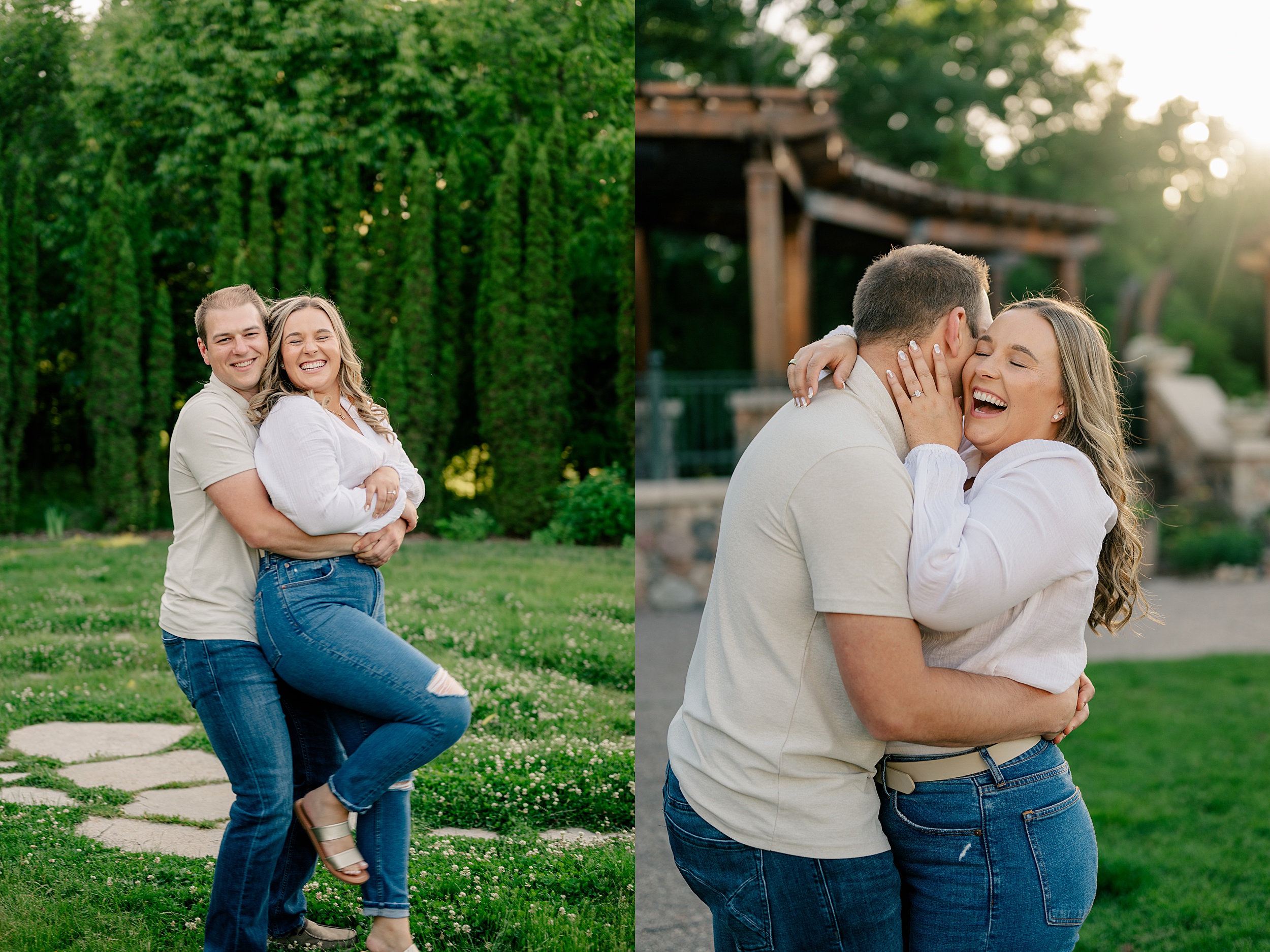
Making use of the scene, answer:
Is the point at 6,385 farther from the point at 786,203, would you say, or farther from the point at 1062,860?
the point at 786,203

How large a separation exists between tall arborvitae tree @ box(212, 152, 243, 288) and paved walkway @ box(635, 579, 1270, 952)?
7.21ft

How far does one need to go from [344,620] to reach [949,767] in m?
1.32

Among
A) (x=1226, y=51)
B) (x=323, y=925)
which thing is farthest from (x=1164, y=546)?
(x=323, y=925)

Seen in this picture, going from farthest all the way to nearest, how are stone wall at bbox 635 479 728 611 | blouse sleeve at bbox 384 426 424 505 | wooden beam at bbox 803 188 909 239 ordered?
1. wooden beam at bbox 803 188 909 239
2. stone wall at bbox 635 479 728 611
3. blouse sleeve at bbox 384 426 424 505

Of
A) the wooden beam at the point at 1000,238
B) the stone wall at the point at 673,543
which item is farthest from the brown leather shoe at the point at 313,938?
the wooden beam at the point at 1000,238

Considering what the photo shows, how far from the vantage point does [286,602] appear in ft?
7.17

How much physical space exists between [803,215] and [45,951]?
384 inches

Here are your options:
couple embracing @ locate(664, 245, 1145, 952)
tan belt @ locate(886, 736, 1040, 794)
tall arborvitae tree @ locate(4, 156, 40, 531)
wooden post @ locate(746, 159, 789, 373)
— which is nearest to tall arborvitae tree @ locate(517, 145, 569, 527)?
tall arborvitae tree @ locate(4, 156, 40, 531)

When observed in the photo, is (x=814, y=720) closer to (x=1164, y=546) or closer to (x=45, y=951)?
(x=45, y=951)

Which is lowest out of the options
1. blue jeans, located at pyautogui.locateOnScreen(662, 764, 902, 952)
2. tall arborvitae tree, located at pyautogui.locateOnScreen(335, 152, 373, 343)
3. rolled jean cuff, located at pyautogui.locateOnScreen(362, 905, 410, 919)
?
rolled jean cuff, located at pyautogui.locateOnScreen(362, 905, 410, 919)

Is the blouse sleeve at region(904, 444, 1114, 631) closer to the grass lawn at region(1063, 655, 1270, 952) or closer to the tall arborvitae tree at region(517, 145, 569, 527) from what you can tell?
the tall arborvitae tree at region(517, 145, 569, 527)

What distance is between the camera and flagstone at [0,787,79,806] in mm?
2896

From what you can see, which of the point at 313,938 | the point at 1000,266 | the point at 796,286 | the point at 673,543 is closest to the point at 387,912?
the point at 313,938

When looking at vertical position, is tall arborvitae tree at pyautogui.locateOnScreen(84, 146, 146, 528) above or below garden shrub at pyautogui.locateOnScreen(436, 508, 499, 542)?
above
